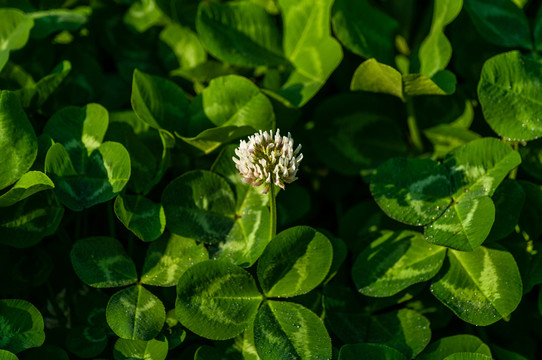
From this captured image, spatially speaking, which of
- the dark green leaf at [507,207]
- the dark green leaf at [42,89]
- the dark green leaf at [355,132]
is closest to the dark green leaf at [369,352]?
the dark green leaf at [507,207]

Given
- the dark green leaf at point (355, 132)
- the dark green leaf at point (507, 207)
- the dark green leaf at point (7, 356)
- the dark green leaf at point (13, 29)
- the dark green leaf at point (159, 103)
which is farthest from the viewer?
the dark green leaf at point (355, 132)

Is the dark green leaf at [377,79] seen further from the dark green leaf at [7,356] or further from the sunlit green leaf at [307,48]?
the dark green leaf at [7,356]

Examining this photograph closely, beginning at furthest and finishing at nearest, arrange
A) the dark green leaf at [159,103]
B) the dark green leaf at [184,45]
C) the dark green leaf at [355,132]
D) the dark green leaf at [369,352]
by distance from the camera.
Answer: the dark green leaf at [184,45], the dark green leaf at [355,132], the dark green leaf at [159,103], the dark green leaf at [369,352]

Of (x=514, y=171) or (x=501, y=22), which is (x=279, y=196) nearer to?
(x=514, y=171)

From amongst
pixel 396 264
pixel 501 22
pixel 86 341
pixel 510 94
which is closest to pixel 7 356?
pixel 86 341

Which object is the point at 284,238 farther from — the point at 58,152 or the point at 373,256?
the point at 58,152

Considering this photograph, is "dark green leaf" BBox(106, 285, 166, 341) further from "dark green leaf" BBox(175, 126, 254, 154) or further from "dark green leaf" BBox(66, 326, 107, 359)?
"dark green leaf" BBox(175, 126, 254, 154)

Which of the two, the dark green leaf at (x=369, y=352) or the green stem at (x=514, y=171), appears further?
the green stem at (x=514, y=171)
